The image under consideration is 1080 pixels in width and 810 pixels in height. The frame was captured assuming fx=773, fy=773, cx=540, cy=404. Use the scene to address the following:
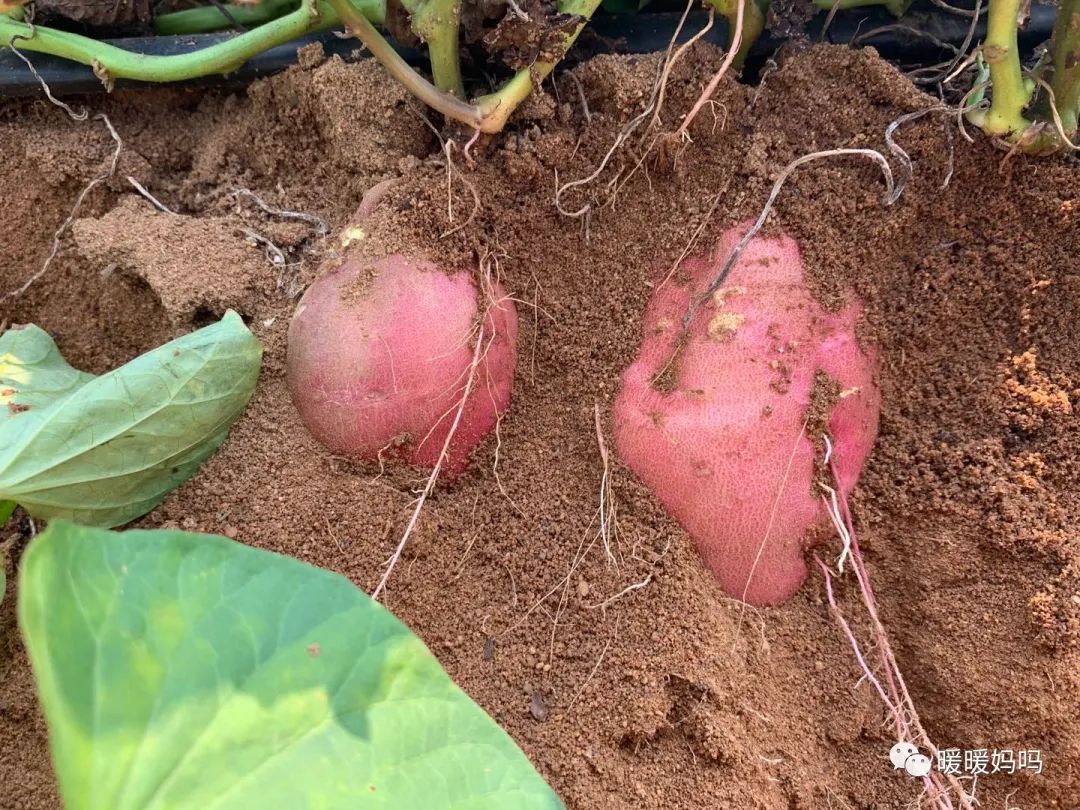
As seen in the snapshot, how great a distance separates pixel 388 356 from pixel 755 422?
19.6 inches

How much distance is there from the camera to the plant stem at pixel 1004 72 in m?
0.92

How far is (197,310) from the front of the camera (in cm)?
108

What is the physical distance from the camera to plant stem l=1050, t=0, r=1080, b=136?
961mm

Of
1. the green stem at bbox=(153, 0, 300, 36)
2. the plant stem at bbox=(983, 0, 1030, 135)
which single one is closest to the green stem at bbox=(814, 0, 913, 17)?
the plant stem at bbox=(983, 0, 1030, 135)

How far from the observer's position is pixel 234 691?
2.19ft

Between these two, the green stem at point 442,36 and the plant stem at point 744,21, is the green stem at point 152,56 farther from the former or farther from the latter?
the plant stem at point 744,21

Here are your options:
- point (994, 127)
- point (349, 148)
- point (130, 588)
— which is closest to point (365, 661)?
point (130, 588)

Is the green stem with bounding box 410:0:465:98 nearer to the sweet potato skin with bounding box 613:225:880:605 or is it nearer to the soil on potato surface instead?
the soil on potato surface

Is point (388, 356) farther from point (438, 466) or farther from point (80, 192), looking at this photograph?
point (80, 192)

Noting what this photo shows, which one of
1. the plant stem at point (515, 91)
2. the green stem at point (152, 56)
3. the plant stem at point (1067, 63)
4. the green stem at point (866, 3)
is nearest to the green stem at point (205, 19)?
the green stem at point (152, 56)

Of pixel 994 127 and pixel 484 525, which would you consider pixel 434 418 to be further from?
pixel 994 127

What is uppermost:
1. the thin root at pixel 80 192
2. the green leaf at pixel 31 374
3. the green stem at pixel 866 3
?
the green stem at pixel 866 3

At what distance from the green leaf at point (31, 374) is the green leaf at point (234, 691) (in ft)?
1.32

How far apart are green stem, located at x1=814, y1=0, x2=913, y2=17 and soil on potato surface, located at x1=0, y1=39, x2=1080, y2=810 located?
0.12 m
